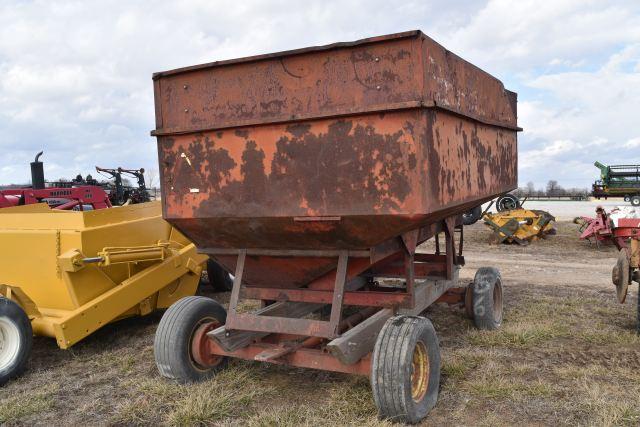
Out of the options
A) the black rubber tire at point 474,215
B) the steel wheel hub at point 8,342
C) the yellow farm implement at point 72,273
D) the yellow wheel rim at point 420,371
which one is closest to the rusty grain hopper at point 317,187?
the yellow wheel rim at point 420,371

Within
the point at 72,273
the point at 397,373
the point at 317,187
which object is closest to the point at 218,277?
the point at 72,273

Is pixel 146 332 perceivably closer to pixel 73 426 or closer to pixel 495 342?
pixel 73 426

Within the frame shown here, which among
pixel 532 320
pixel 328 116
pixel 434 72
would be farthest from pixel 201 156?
pixel 532 320

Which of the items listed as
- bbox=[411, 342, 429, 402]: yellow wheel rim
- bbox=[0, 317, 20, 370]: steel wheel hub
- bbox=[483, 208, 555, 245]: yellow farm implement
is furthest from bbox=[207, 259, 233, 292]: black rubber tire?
bbox=[483, 208, 555, 245]: yellow farm implement

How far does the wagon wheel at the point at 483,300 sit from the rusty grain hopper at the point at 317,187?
1.12 meters

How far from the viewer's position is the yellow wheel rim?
11.6 ft

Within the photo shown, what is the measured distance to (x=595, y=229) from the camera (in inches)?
453

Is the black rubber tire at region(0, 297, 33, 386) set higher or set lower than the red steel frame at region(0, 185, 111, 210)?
lower

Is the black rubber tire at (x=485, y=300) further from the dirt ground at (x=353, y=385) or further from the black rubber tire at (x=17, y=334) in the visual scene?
the black rubber tire at (x=17, y=334)

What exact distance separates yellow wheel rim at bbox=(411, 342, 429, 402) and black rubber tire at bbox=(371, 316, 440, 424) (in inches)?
2.0

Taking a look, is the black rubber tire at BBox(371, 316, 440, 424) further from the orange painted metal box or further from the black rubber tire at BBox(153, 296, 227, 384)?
the black rubber tire at BBox(153, 296, 227, 384)

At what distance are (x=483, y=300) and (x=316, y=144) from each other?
2.70 metres

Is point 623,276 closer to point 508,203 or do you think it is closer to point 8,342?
point 8,342

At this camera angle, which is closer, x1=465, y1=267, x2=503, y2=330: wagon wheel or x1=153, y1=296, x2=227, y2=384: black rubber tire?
x1=153, y1=296, x2=227, y2=384: black rubber tire
